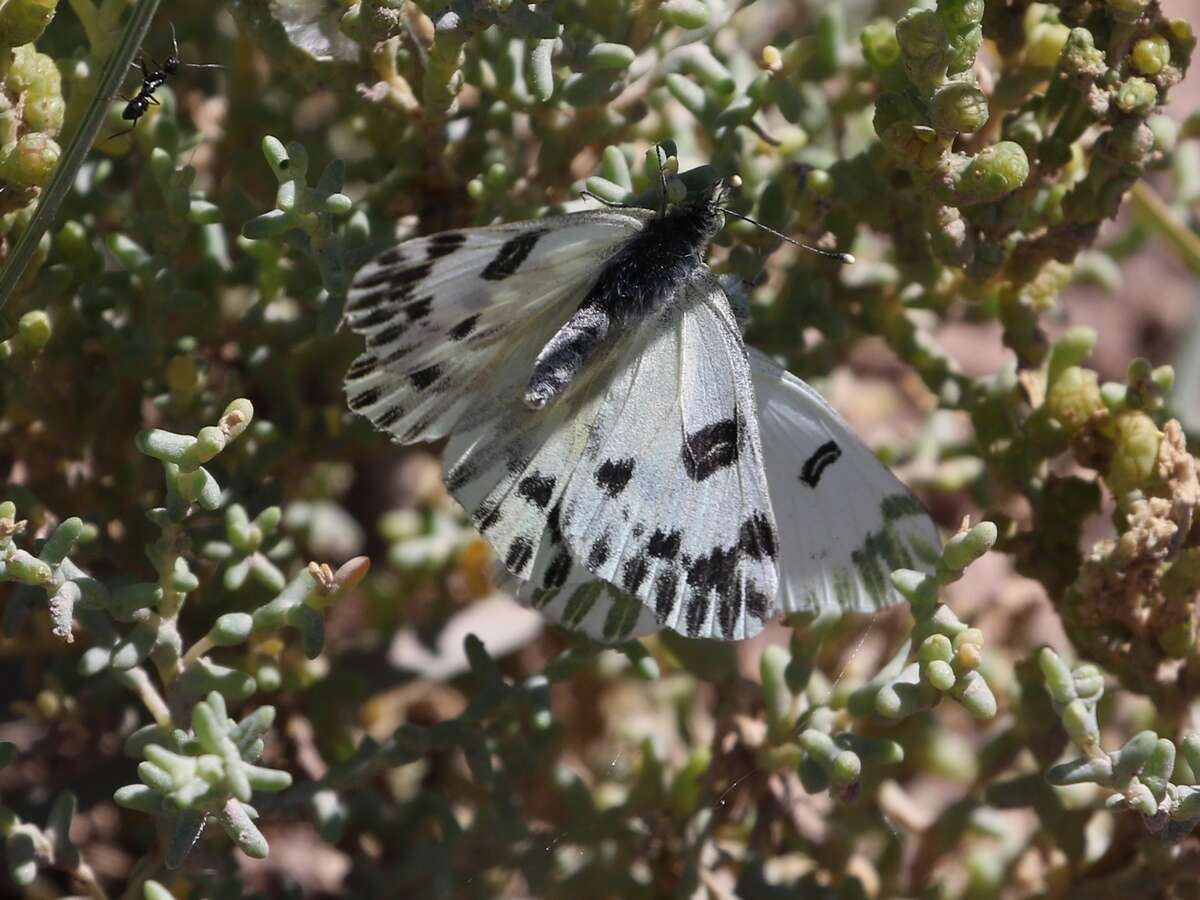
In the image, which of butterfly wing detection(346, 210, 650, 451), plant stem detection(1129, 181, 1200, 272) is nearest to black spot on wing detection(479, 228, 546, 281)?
butterfly wing detection(346, 210, 650, 451)

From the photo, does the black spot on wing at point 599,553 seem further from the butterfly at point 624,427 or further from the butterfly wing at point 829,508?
the butterfly wing at point 829,508

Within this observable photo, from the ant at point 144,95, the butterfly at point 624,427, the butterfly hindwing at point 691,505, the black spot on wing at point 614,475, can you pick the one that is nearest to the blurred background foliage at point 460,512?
the ant at point 144,95

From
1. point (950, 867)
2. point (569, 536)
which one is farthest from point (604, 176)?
point (950, 867)

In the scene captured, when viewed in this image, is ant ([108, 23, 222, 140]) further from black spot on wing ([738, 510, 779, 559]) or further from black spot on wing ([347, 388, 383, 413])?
black spot on wing ([738, 510, 779, 559])

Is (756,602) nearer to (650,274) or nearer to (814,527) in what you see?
(814,527)

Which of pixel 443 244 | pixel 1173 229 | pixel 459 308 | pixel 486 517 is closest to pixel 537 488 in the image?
pixel 486 517

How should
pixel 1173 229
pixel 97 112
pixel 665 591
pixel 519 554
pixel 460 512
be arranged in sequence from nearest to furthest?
pixel 97 112
pixel 665 591
pixel 519 554
pixel 1173 229
pixel 460 512
